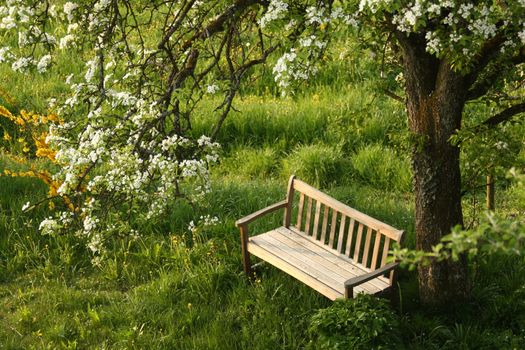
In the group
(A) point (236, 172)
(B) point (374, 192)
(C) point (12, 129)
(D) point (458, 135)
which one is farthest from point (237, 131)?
(D) point (458, 135)

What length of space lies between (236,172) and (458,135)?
4342 mm

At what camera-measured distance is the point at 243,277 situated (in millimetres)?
7043

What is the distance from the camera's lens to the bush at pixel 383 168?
28.9 feet

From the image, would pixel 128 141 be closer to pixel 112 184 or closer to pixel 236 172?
pixel 112 184

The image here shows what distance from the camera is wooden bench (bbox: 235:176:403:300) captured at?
620 cm

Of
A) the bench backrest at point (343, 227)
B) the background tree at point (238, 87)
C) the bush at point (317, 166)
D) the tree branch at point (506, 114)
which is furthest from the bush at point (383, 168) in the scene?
the tree branch at point (506, 114)

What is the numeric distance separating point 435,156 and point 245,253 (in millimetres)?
1993

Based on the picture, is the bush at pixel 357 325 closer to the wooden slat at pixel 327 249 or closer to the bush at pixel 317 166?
the wooden slat at pixel 327 249

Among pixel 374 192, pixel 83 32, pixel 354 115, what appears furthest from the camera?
pixel 374 192

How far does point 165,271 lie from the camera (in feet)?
24.0

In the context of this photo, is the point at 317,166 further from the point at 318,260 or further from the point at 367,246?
the point at 367,246

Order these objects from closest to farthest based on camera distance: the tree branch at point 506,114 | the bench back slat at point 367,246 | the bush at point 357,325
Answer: the bush at point 357,325
the tree branch at point 506,114
the bench back slat at point 367,246

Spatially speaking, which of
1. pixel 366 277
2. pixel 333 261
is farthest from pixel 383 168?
pixel 366 277

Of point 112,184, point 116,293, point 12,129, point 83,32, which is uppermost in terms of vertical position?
point 83,32
